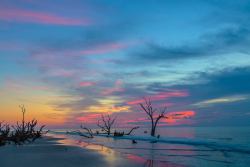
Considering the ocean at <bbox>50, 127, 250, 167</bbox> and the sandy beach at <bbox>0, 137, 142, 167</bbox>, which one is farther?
the ocean at <bbox>50, 127, 250, 167</bbox>

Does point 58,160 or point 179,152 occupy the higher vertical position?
point 58,160

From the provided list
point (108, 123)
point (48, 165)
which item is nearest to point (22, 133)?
point (48, 165)

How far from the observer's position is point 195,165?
752 inches

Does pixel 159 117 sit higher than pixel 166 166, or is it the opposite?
pixel 159 117

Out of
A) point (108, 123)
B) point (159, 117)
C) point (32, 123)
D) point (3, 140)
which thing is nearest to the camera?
point (3, 140)

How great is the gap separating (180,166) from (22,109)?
85.2ft

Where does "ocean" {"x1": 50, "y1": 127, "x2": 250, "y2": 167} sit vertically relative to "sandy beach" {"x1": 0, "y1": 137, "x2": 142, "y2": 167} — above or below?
below

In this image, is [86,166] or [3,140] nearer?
[86,166]

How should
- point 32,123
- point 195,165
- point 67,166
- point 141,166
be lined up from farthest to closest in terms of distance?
point 32,123, point 195,165, point 141,166, point 67,166

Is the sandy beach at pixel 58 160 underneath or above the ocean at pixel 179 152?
above

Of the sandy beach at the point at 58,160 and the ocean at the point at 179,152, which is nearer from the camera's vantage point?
the sandy beach at the point at 58,160

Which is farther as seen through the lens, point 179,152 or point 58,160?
point 179,152

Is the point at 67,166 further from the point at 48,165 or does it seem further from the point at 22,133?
the point at 22,133

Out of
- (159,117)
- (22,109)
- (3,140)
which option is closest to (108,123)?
(159,117)
